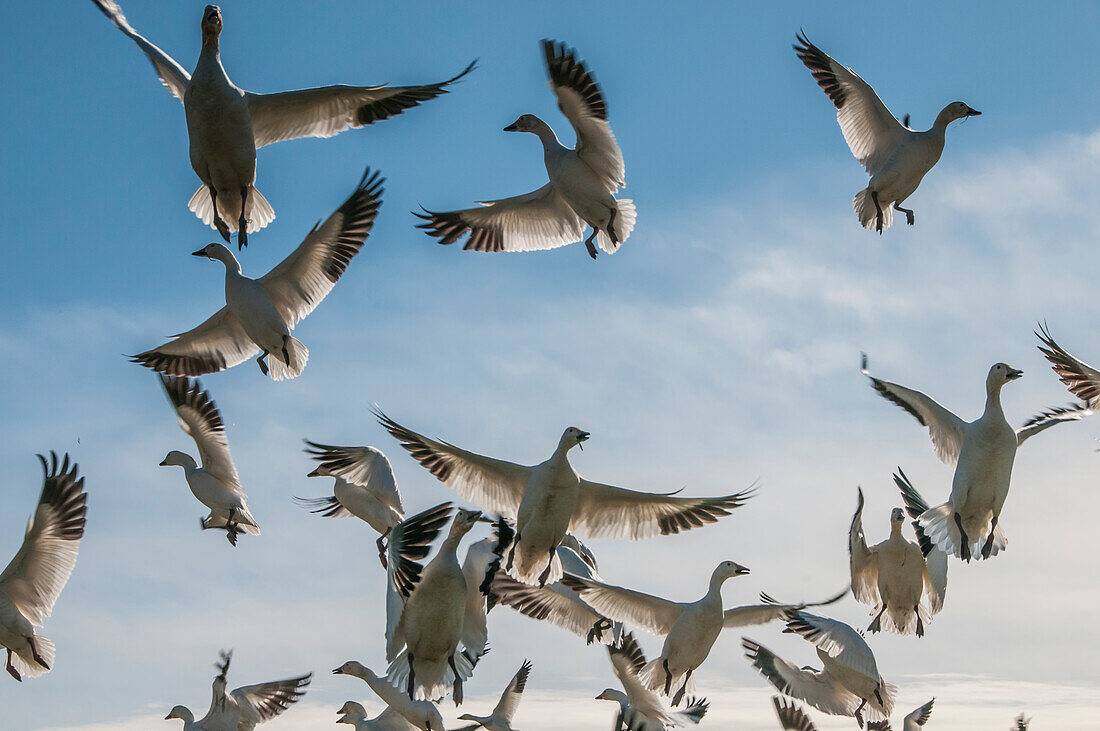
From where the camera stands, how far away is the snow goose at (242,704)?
54.8 feet

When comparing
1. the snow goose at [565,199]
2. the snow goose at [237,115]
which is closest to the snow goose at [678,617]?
the snow goose at [565,199]

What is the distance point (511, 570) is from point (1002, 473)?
5.15 metres

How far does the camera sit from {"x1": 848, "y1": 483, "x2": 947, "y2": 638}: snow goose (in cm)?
1564

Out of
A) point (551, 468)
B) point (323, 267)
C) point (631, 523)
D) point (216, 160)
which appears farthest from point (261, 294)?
point (631, 523)

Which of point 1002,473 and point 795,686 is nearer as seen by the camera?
point 1002,473

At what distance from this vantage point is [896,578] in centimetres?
1570

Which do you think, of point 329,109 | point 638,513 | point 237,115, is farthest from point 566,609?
point 237,115

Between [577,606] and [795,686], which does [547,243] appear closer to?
[577,606]

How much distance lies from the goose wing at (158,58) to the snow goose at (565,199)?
359 centimetres

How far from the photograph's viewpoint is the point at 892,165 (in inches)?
614

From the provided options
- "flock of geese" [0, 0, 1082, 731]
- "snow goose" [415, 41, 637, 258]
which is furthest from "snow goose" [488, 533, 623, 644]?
"snow goose" [415, 41, 637, 258]

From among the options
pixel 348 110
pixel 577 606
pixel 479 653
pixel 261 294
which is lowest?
pixel 479 653

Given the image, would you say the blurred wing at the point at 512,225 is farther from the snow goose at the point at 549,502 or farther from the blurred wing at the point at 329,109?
the snow goose at the point at 549,502

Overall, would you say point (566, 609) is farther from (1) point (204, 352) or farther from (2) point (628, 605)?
(1) point (204, 352)
